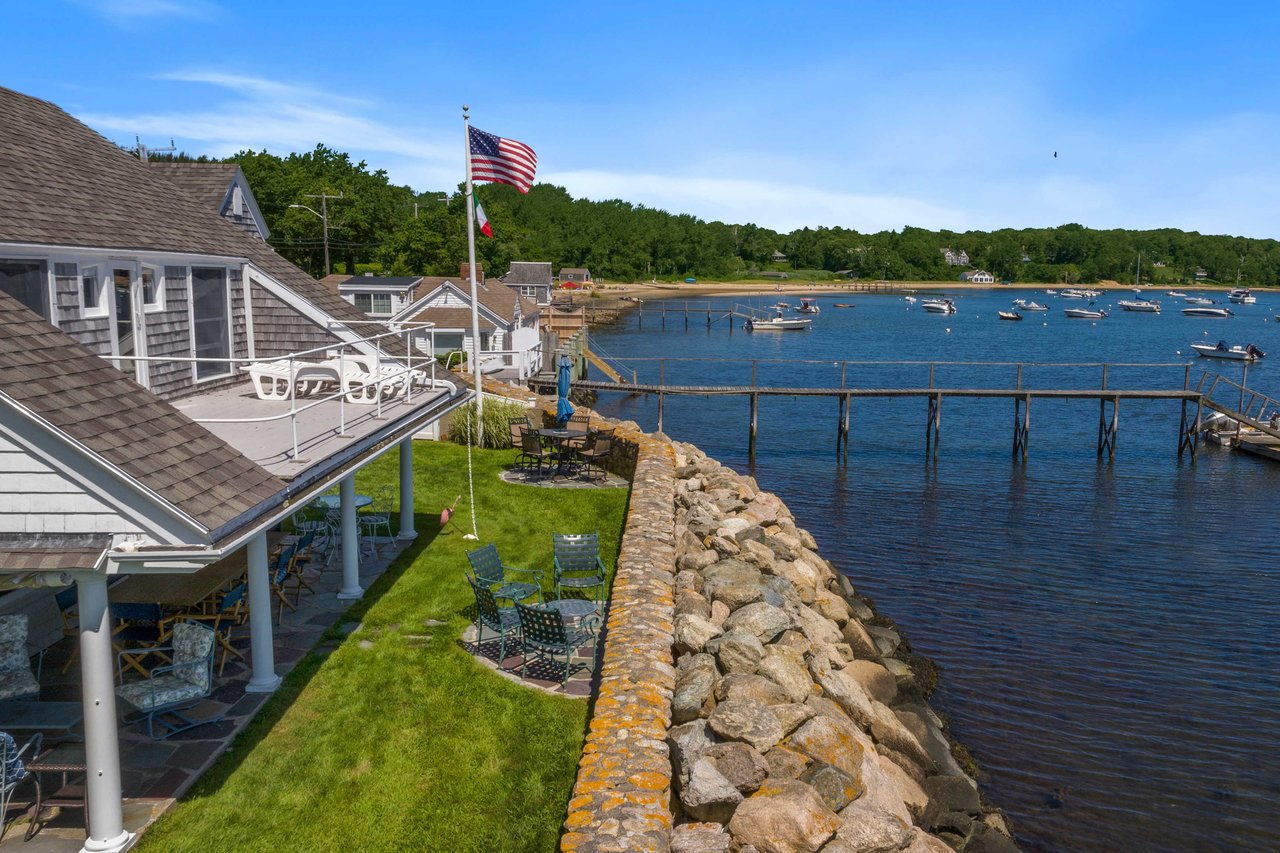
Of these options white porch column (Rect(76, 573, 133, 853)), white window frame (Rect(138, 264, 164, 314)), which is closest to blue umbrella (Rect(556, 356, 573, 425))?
white window frame (Rect(138, 264, 164, 314))

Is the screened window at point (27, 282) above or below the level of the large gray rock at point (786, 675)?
above

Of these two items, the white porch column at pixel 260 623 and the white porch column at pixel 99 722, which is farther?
the white porch column at pixel 260 623

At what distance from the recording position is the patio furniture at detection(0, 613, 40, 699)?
927 cm

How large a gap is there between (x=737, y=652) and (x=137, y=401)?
21.3 ft

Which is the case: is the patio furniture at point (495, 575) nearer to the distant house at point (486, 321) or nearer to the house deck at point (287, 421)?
the house deck at point (287, 421)

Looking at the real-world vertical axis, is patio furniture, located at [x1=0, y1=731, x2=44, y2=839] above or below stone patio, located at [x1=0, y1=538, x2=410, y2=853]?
above

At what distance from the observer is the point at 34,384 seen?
7.08 metres

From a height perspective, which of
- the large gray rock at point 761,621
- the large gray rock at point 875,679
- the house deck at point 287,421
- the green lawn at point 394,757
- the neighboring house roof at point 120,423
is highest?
the neighboring house roof at point 120,423

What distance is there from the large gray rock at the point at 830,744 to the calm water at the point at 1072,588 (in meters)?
3.89

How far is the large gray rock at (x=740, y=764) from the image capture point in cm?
841

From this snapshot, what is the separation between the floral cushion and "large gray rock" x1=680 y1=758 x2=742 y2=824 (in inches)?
191

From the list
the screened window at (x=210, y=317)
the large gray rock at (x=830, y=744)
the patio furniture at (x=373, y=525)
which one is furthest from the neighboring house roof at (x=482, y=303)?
the large gray rock at (x=830, y=744)

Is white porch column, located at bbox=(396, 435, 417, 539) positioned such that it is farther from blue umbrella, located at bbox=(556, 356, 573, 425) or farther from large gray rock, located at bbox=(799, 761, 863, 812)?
large gray rock, located at bbox=(799, 761, 863, 812)

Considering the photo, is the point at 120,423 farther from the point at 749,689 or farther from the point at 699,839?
the point at 749,689
